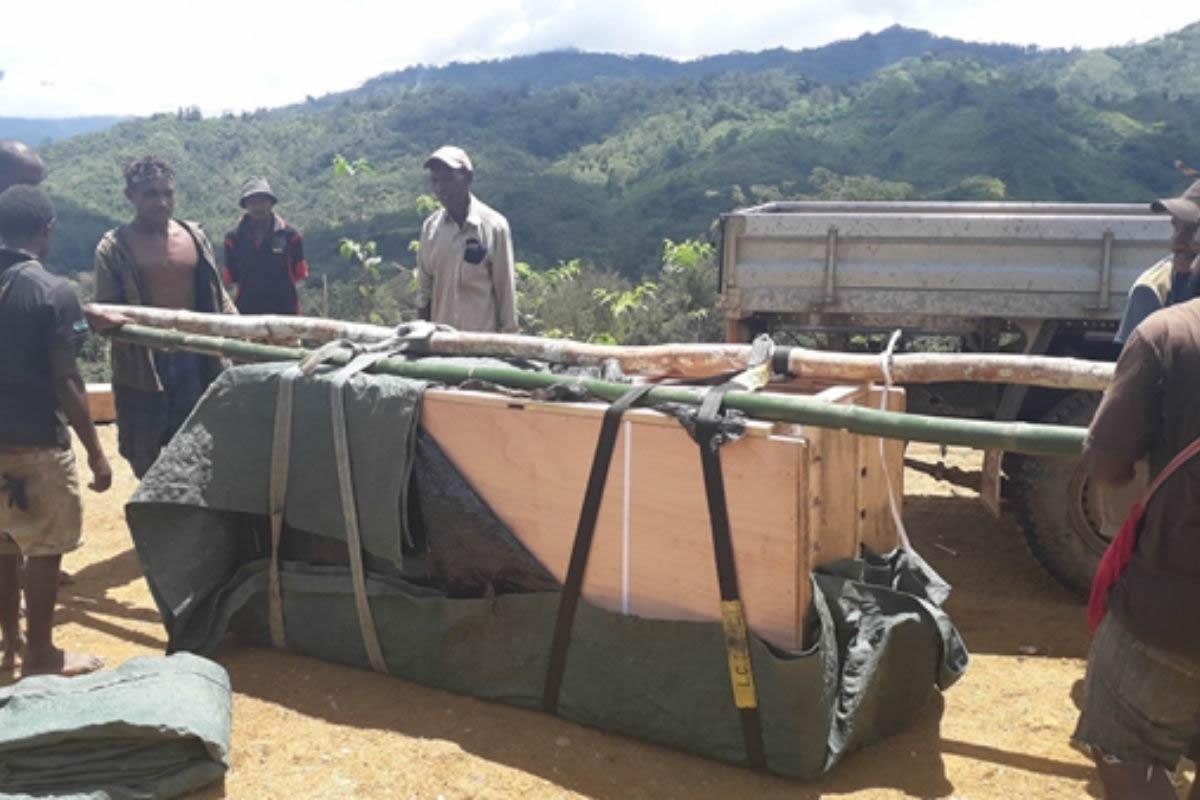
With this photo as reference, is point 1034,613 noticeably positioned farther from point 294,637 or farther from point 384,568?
point 294,637

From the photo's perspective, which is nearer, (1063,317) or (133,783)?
(133,783)

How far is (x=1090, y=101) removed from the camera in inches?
1918

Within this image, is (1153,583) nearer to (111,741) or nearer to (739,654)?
(739,654)

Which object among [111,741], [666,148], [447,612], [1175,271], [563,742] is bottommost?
[563,742]

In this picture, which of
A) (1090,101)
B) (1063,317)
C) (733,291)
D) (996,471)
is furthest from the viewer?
(1090,101)

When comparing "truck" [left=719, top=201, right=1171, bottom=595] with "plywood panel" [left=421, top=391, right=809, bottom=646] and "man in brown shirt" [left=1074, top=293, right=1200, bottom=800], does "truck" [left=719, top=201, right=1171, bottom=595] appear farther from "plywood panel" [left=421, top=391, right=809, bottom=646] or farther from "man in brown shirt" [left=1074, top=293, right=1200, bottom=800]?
"man in brown shirt" [left=1074, top=293, right=1200, bottom=800]

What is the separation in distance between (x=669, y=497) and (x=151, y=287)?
10.7 ft

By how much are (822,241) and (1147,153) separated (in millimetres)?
36542

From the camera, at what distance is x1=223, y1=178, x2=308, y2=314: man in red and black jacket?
21.7ft

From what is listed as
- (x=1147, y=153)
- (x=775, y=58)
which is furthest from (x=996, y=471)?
(x=775, y=58)

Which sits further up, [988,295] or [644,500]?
[988,295]

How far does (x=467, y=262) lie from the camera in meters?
5.86

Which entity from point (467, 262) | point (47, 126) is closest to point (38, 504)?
point (467, 262)

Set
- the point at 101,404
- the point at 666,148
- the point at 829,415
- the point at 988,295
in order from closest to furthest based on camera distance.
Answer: the point at 829,415, the point at 988,295, the point at 101,404, the point at 666,148
